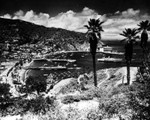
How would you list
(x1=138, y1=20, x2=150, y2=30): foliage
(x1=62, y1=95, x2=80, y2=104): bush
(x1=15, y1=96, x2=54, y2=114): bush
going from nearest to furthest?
(x1=15, y1=96, x2=54, y2=114): bush < (x1=62, y1=95, x2=80, y2=104): bush < (x1=138, y1=20, x2=150, y2=30): foliage

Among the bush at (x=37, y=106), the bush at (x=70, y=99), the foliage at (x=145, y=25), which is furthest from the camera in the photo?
the foliage at (x=145, y=25)

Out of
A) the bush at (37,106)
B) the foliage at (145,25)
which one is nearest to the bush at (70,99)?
the bush at (37,106)

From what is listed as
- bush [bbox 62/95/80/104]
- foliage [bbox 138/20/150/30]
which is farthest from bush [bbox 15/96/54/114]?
foliage [bbox 138/20/150/30]

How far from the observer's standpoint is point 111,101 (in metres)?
13.1

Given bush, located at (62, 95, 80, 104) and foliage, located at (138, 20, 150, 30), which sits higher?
foliage, located at (138, 20, 150, 30)

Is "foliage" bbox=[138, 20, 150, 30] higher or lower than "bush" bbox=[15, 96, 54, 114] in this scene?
higher

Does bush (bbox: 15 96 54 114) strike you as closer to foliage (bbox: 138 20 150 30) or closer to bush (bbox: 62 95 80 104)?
bush (bbox: 62 95 80 104)

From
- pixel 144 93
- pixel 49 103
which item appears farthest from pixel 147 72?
pixel 49 103

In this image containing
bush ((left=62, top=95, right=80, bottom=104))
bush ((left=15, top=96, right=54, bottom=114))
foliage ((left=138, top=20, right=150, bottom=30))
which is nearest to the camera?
bush ((left=15, top=96, right=54, bottom=114))

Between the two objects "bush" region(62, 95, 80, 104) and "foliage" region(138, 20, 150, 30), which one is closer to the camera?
"bush" region(62, 95, 80, 104)

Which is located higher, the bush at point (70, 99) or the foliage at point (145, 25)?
the foliage at point (145, 25)

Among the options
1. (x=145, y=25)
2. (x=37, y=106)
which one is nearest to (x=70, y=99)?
(x=37, y=106)

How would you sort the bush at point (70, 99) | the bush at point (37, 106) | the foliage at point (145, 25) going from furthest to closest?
the foliage at point (145, 25), the bush at point (70, 99), the bush at point (37, 106)

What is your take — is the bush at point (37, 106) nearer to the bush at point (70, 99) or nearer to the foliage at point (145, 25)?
the bush at point (70, 99)
